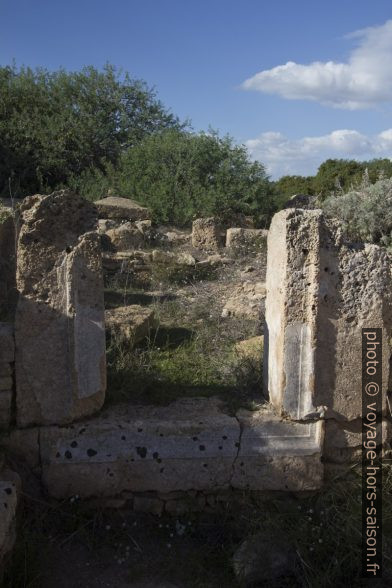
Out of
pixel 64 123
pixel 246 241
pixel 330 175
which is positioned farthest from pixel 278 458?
pixel 330 175

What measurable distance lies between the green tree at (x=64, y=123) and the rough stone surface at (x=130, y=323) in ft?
27.8

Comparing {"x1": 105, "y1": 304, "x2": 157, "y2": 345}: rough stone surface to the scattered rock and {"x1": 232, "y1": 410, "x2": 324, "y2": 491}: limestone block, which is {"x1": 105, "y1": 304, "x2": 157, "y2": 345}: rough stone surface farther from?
the scattered rock

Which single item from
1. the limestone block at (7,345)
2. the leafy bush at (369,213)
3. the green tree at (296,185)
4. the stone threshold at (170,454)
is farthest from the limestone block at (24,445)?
the green tree at (296,185)

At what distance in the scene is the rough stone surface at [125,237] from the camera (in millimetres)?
8906

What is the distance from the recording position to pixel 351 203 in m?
10.3

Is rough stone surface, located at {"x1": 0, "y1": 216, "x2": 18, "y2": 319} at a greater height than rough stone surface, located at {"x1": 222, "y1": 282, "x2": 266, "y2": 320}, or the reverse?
rough stone surface, located at {"x1": 0, "y1": 216, "x2": 18, "y2": 319}

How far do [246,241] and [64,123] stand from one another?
8.32m

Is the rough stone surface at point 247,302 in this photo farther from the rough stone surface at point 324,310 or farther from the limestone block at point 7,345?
the limestone block at point 7,345

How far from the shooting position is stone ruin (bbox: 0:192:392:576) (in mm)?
3143

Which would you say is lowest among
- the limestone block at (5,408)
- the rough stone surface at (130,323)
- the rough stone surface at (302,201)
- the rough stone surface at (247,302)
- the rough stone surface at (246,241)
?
the limestone block at (5,408)

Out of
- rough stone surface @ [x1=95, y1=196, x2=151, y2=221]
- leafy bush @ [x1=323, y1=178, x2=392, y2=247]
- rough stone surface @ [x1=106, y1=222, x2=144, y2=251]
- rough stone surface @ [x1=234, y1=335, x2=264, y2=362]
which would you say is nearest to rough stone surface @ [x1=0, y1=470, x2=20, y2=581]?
rough stone surface @ [x1=234, y1=335, x2=264, y2=362]

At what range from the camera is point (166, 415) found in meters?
3.39

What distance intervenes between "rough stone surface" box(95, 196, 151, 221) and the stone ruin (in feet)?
23.4

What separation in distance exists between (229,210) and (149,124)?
753cm
